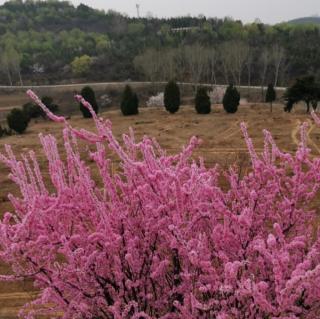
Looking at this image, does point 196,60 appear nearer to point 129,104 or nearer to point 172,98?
point 172,98

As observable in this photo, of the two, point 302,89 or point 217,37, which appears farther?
point 217,37

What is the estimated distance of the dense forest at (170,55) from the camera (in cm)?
5872

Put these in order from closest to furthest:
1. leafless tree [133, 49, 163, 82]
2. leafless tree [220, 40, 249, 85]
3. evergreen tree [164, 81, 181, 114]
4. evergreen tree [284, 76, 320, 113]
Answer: evergreen tree [284, 76, 320, 113] < evergreen tree [164, 81, 181, 114] < leafless tree [220, 40, 249, 85] < leafless tree [133, 49, 163, 82]

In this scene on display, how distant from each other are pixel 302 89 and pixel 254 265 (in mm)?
30428

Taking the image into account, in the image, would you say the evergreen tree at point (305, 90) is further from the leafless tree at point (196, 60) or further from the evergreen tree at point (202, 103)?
the leafless tree at point (196, 60)

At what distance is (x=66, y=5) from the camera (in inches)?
5984

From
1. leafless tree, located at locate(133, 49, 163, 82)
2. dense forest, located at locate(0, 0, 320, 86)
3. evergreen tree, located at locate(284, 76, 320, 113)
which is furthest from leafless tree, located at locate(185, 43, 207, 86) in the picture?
evergreen tree, located at locate(284, 76, 320, 113)

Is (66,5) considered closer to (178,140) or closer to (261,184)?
(178,140)

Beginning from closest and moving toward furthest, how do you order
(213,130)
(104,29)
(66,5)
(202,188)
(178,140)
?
(202,188)
(178,140)
(213,130)
(104,29)
(66,5)

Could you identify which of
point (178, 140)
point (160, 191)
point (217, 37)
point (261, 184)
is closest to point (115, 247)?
point (160, 191)

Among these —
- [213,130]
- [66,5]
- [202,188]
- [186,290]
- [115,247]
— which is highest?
[66,5]

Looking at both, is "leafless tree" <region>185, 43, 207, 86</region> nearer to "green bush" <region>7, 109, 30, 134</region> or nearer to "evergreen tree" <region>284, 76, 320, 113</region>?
"evergreen tree" <region>284, 76, 320, 113</region>

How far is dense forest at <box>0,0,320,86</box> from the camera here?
193 feet

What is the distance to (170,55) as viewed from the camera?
59.0m
